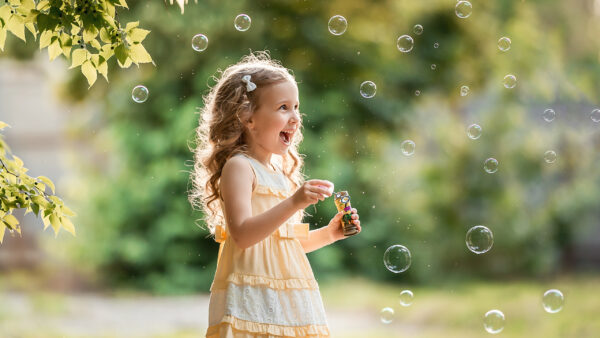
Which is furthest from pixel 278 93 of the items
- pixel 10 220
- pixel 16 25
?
pixel 10 220

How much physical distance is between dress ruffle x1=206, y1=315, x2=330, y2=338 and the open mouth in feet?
1.26

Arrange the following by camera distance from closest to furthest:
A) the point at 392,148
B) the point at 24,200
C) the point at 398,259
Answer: the point at 24,200 < the point at 398,259 < the point at 392,148

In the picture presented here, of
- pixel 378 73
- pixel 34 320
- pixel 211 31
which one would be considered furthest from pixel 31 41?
pixel 378 73

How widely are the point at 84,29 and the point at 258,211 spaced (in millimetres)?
559

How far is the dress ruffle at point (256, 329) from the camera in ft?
4.49

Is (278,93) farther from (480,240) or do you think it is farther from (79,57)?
(480,240)

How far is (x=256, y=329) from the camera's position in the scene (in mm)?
1378

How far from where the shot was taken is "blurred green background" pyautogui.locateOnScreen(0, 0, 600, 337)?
479 cm

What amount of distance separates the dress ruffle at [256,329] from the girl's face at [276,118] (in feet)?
1.20

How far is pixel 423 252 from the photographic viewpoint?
5.41 metres

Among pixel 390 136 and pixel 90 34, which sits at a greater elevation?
pixel 390 136

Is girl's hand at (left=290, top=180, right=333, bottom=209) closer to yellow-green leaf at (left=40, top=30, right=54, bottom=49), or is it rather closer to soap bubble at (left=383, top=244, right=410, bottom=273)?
yellow-green leaf at (left=40, top=30, right=54, bottom=49)

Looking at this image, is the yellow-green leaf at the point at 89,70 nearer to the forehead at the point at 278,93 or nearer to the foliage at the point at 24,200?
the foliage at the point at 24,200

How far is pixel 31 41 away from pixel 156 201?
4.59 ft
